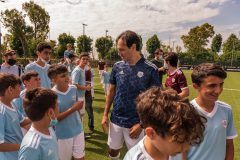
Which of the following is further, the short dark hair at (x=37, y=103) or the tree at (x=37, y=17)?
the tree at (x=37, y=17)

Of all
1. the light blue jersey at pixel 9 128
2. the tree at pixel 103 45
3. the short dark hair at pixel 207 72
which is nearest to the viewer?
the short dark hair at pixel 207 72

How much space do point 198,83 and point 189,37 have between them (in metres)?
71.6

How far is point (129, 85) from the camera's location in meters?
4.22

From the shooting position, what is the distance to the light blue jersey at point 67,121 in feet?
13.9

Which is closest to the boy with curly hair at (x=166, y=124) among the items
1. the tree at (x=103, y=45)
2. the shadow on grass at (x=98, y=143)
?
the shadow on grass at (x=98, y=143)

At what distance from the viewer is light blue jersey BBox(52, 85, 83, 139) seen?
424 centimetres

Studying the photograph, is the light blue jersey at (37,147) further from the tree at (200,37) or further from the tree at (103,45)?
the tree at (103,45)

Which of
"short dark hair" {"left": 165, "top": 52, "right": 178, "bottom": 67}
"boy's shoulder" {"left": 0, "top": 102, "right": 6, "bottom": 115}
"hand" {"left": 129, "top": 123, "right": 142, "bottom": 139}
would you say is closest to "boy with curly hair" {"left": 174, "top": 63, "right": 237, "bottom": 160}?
"hand" {"left": 129, "top": 123, "right": 142, "bottom": 139}

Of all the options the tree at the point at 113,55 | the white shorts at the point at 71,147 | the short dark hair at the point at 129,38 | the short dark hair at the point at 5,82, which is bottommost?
the tree at the point at 113,55

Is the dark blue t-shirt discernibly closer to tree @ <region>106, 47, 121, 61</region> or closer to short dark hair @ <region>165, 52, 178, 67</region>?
short dark hair @ <region>165, 52, 178, 67</region>

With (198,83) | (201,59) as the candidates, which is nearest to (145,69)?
(198,83)

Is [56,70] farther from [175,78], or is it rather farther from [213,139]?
[175,78]

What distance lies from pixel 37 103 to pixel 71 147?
1703 mm

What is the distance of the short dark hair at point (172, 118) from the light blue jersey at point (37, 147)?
1333 millimetres
